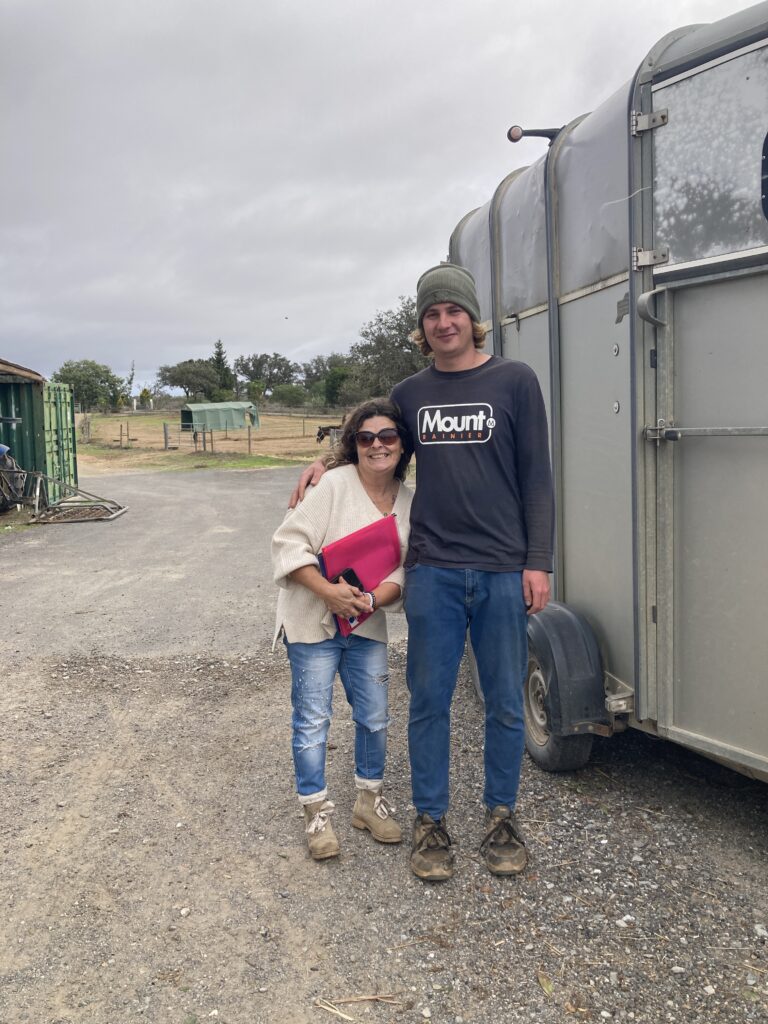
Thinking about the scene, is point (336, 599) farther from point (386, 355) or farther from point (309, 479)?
point (386, 355)

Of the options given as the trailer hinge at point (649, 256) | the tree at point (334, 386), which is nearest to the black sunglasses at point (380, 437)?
the trailer hinge at point (649, 256)

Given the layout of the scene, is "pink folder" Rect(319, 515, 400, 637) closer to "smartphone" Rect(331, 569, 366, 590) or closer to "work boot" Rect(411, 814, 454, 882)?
"smartphone" Rect(331, 569, 366, 590)

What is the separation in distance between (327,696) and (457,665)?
1.79ft

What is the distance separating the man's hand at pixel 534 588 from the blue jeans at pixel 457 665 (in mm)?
26

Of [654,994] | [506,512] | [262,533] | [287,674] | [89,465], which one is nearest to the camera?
[654,994]

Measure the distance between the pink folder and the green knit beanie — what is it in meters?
0.81

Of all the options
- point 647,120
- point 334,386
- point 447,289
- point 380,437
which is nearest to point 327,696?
point 380,437

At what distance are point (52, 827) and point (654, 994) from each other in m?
2.47

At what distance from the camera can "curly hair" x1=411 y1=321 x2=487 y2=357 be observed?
120 inches

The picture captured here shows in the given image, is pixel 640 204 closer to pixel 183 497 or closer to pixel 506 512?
pixel 506 512

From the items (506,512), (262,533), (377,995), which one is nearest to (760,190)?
(506,512)

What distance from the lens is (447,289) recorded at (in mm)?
2965

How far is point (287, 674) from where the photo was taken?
5586mm

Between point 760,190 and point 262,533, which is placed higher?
point 760,190
